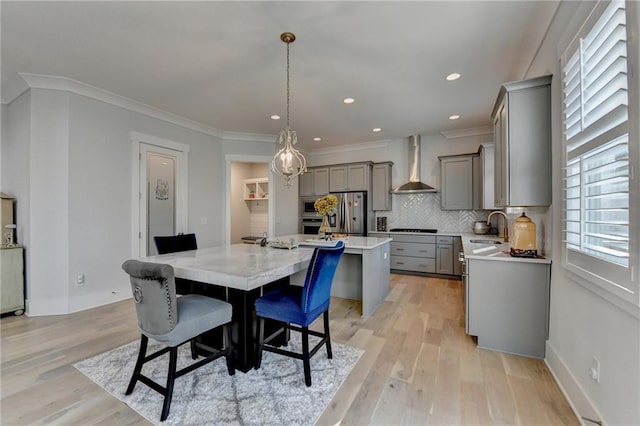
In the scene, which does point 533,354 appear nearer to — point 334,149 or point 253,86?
point 253,86

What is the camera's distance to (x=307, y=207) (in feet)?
20.3

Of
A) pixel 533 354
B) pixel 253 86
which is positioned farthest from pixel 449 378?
pixel 253 86

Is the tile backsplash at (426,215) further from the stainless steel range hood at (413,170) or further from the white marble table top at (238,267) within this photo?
the white marble table top at (238,267)

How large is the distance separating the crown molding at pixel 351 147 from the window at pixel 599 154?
13.5 ft

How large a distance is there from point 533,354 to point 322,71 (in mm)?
3267

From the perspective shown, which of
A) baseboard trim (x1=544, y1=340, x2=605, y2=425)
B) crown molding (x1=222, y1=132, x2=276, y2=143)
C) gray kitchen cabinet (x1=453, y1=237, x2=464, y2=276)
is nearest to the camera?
baseboard trim (x1=544, y1=340, x2=605, y2=425)

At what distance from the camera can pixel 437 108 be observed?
402cm

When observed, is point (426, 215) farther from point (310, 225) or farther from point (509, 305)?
point (509, 305)

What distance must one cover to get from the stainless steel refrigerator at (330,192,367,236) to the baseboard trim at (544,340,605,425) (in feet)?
12.0

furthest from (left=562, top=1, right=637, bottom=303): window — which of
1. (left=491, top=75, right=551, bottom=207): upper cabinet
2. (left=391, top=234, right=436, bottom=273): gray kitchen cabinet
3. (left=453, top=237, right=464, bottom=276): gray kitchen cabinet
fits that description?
(left=391, top=234, right=436, bottom=273): gray kitchen cabinet

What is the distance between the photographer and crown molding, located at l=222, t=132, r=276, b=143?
5.25m

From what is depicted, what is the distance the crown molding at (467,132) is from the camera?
4957 mm

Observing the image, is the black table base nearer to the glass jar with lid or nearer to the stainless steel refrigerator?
the glass jar with lid

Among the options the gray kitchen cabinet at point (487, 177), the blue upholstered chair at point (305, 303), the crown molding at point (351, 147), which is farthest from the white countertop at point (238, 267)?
the crown molding at point (351, 147)
